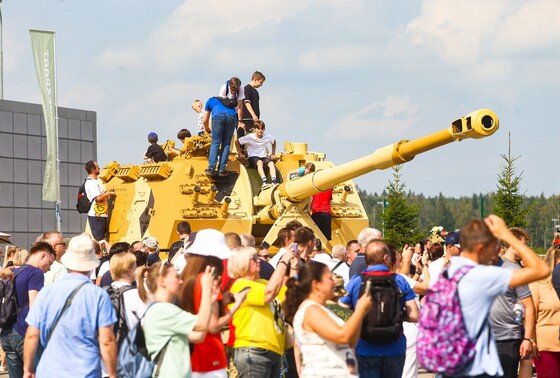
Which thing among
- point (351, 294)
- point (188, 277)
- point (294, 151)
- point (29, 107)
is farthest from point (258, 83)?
point (29, 107)

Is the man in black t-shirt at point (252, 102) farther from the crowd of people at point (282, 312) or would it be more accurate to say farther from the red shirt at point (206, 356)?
the red shirt at point (206, 356)

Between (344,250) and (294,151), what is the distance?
6.35 m

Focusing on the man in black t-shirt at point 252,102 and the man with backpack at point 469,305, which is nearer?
the man with backpack at point 469,305

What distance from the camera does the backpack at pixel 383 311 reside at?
404 inches

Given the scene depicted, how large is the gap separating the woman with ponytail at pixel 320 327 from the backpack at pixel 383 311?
1.11 meters

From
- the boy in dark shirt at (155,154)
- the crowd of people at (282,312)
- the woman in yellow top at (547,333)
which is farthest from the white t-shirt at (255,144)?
the woman in yellow top at (547,333)

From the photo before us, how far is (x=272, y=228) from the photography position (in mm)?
19328

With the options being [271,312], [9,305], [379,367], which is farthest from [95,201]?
[379,367]

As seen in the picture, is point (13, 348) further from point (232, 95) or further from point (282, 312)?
point (232, 95)

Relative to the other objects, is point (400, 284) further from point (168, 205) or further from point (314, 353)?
point (168, 205)

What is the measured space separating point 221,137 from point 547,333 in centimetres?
839

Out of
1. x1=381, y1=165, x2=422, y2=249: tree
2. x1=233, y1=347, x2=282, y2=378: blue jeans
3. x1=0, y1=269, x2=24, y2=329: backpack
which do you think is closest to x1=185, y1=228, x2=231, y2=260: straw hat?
x1=233, y1=347, x2=282, y2=378: blue jeans

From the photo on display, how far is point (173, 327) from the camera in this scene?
8766mm

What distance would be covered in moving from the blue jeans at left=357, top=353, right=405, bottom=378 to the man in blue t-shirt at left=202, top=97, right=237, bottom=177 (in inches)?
371
